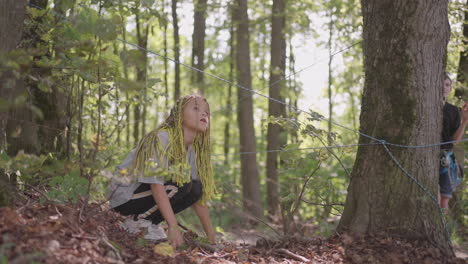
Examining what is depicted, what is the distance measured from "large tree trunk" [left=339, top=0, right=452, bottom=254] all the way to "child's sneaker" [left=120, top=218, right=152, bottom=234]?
1.65m

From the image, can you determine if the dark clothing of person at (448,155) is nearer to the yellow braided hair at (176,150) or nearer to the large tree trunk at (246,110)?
the yellow braided hair at (176,150)

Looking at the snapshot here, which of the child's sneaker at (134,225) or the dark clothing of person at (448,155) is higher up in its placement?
the dark clothing of person at (448,155)

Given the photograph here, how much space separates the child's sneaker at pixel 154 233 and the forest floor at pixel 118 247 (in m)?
0.19

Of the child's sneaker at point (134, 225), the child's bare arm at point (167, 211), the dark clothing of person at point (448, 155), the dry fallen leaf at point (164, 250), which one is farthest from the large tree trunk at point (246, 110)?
the dry fallen leaf at point (164, 250)

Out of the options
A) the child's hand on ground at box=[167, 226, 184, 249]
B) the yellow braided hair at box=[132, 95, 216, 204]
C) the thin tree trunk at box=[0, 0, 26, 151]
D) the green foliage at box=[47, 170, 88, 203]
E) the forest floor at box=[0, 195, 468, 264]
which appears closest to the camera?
the forest floor at box=[0, 195, 468, 264]

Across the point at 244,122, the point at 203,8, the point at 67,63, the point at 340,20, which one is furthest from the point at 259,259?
the point at 340,20

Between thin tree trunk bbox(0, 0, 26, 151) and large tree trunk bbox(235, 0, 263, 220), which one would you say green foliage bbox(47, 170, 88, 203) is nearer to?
thin tree trunk bbox(0, 0, 26, 151)

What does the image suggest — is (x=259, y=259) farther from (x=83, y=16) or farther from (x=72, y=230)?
(x=83, y=16)

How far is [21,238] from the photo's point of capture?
243 centimetres

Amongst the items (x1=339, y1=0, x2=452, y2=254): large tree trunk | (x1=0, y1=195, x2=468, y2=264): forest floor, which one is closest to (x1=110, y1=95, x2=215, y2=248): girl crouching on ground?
(x1=0, y1=195, x2=468, y2=264): forest floor

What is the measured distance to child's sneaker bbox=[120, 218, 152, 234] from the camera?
383 cm

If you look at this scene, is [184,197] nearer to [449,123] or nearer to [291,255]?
[291,255]

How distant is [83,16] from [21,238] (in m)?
1.32

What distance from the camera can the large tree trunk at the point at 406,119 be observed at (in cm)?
360
